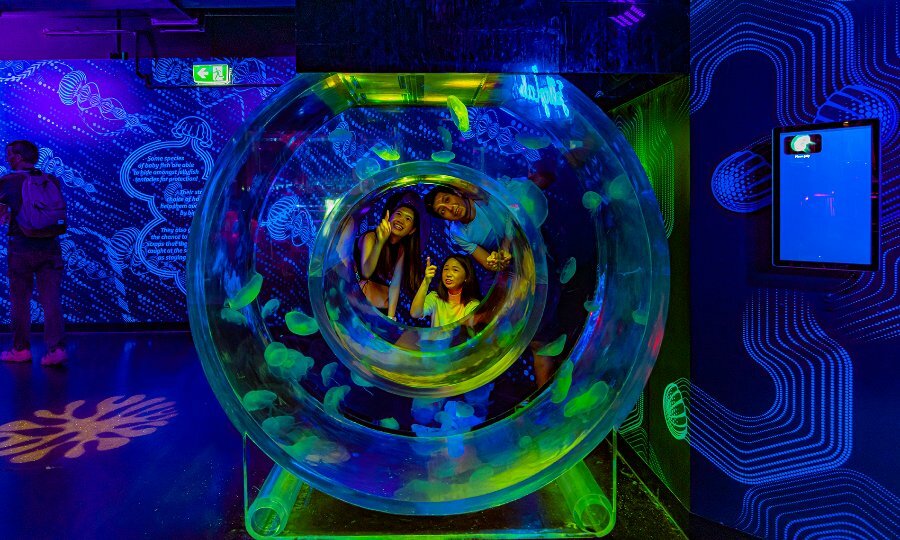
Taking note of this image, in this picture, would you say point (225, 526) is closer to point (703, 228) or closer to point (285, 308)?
point (285, 308)

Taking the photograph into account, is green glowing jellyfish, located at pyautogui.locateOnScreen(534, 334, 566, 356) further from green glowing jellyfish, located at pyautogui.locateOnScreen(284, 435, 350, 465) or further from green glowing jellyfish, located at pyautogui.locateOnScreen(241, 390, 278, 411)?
green glowing jellyfish, located at pyautogui.locateOnScreen(241, 390, 278, 411)

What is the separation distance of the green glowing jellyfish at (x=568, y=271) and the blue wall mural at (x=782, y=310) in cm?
46

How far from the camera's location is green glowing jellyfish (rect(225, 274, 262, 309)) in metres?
1.84

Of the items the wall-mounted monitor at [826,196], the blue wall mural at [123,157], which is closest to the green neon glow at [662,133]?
the wall-mounted monitor at [826,196]

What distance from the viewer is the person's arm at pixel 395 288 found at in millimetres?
3428

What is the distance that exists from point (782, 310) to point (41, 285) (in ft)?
15.4

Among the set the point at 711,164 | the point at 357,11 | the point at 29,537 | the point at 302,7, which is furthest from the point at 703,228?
the point at 29,537

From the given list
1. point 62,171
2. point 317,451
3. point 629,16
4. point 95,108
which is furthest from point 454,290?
point 62,171

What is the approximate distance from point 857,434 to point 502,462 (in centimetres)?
105

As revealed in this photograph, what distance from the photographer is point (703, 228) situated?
2.17 meters

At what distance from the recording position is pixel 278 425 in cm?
188

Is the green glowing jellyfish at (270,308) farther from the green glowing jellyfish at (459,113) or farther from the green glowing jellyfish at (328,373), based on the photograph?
the green glowing jellyfish at (459,113)

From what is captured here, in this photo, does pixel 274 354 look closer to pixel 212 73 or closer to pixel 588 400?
pixel 588 400

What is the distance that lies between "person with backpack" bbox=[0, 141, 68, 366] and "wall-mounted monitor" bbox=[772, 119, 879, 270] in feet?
15.0
